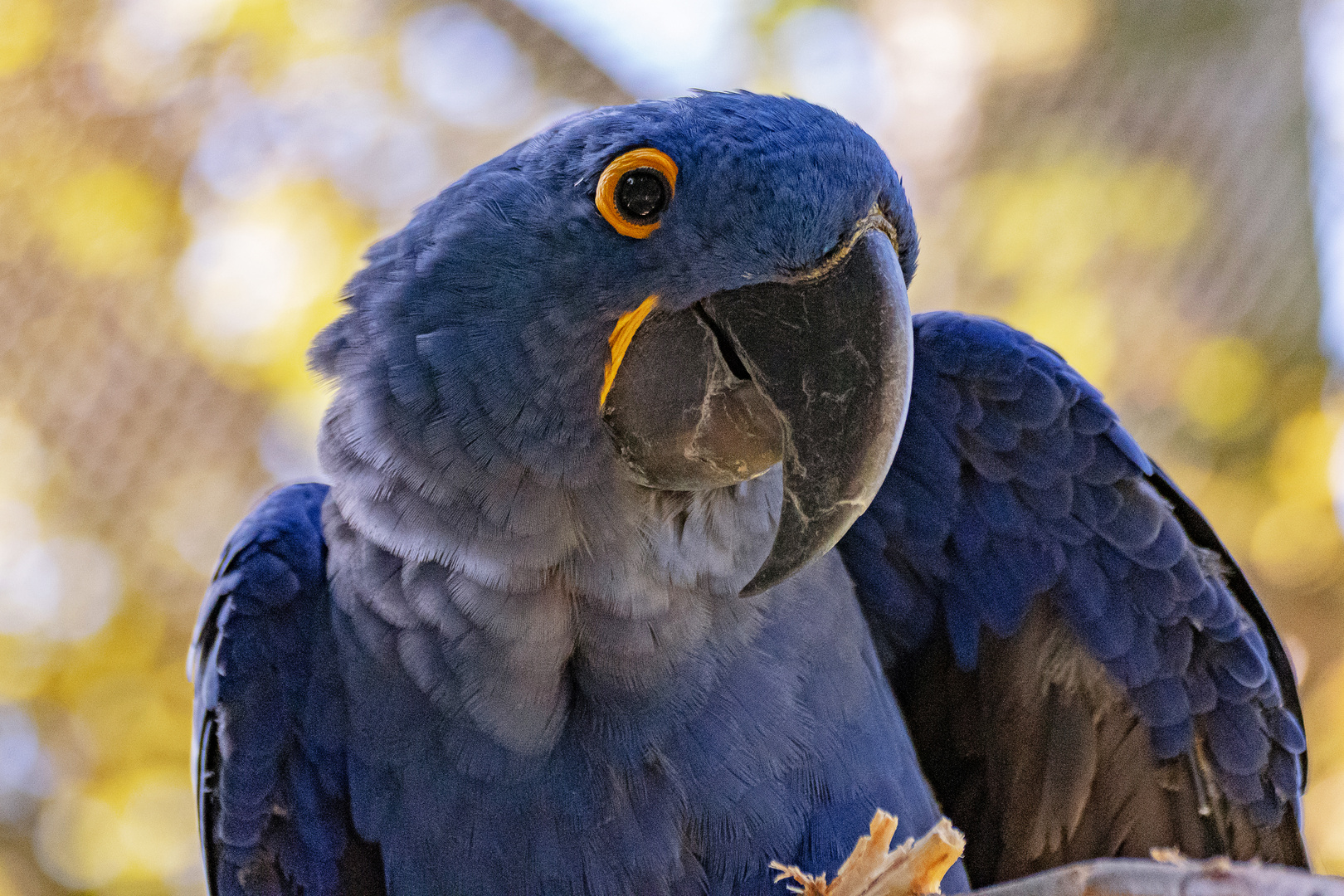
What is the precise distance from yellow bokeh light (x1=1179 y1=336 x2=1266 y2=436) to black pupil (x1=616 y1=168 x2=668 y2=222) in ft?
11.7

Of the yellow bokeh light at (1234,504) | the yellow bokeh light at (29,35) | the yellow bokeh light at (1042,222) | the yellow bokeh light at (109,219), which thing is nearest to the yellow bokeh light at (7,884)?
the yellow bokeh light at (109,219)

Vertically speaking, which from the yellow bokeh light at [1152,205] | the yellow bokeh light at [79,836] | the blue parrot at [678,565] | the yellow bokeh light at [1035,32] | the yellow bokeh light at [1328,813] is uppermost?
the yellow bokeh light at [1035,32]

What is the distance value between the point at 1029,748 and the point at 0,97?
4236mm

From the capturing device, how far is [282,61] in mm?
4375

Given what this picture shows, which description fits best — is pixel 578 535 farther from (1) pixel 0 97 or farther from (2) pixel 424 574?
(1) pixel 0 97

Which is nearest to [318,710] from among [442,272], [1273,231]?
[442,272]

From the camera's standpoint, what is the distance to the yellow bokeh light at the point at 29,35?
4117 millimetres

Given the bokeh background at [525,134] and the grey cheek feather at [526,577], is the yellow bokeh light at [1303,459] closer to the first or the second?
the bokeh background at [525,134]

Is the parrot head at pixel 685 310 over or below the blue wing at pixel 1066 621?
over

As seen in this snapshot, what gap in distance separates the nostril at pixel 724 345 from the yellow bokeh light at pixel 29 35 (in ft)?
11.9

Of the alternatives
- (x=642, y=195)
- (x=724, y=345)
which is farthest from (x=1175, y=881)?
(x=642, y=195)

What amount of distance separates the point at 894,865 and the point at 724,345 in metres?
0.83

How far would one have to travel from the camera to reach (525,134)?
4324 mm

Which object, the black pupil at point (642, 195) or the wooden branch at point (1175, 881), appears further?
the black pupil at point (642, 195)
